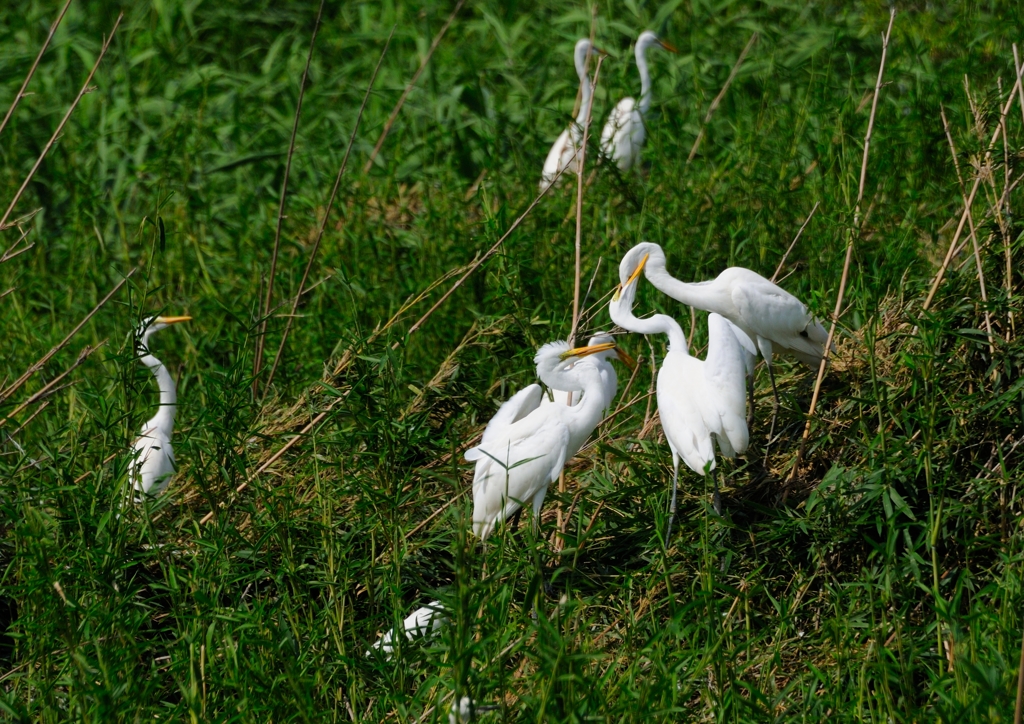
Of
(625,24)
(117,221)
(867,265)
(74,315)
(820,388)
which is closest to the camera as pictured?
(820,388)

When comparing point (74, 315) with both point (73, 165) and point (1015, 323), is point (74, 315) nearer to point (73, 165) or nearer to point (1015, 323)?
point (73, 165)

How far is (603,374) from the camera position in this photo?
400cm

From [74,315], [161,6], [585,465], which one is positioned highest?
[161,6]

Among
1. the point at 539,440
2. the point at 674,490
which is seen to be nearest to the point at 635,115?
the point at 539,440

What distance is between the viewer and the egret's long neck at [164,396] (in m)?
4.85

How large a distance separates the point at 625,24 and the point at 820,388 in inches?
164

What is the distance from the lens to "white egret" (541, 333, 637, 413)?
3992 millimetres

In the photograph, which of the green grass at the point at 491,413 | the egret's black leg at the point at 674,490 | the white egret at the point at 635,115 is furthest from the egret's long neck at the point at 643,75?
the egret's black leg at the point at 674,490

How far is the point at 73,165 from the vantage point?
22.2ft

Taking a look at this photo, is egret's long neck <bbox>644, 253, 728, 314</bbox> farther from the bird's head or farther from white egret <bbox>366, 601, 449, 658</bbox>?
the bird's head

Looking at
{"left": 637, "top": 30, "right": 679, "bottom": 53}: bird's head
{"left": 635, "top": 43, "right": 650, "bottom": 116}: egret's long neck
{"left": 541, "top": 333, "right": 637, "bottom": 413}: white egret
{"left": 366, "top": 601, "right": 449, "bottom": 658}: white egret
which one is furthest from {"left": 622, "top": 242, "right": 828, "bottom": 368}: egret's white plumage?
{"left": 637, "top": 30, "right": 679, "bottom": 53}: bird's head

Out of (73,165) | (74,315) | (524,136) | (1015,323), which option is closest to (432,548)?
(1015,323)

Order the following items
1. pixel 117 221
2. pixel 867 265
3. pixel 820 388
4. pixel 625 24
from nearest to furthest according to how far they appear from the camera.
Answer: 1. pixel 820 388
2. pixel 867 265
3. pixel 117 221
4. pixel 625 24

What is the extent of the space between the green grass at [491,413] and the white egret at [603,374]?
189mm
